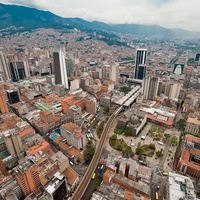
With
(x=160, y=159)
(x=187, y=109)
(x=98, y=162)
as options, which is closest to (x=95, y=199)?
(x=98, y=162)

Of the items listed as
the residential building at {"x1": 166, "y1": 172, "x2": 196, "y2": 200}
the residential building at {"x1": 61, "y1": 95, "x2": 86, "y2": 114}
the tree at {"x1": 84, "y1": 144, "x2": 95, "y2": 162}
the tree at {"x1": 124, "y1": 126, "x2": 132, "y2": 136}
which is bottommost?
the tree at {"x1": 124, "y1": 126, "x2": 132, "y2": 136}

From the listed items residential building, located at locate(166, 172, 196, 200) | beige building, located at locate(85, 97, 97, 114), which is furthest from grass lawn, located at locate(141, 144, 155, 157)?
beige building, located at locate(85, 97, 97, 114)

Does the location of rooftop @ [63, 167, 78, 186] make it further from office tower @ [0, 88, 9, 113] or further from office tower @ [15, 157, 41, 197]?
office tower @ [0, 88, 9, 113]

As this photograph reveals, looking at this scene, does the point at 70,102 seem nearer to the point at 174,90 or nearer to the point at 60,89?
the point at 60,89

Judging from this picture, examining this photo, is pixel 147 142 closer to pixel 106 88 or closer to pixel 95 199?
pixel 95 199

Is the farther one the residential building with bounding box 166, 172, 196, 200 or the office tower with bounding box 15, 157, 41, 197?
the residential building with bounding box 166, 172, 196, 200

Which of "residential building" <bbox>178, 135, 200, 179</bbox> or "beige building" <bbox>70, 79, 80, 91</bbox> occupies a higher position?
"beige building" <bbox>70, 79, 80, 91</bbox>
